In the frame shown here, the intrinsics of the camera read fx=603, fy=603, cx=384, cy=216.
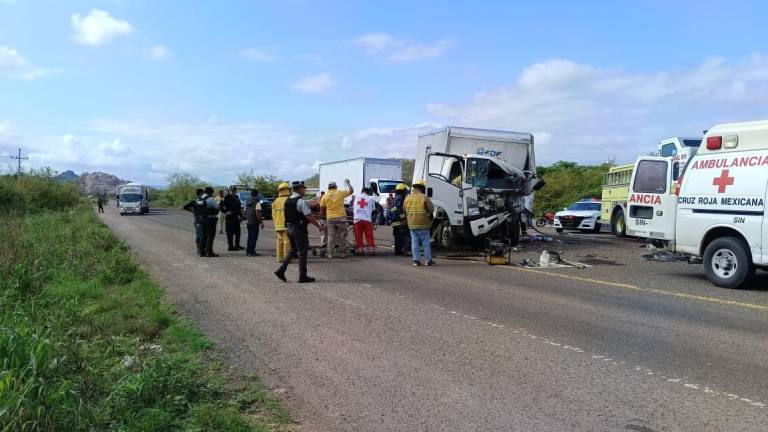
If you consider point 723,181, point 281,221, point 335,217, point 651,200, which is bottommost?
point 281,221

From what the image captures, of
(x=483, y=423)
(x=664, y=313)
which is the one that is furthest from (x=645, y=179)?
(x=483, y=423)

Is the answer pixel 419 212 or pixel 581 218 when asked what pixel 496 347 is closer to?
pixel 419 212

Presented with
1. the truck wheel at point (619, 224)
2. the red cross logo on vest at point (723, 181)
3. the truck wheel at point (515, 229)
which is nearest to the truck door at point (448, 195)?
the truck wheel at point (515, 229)

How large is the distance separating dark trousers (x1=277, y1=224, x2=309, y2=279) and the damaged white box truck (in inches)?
208

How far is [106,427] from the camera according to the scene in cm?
376

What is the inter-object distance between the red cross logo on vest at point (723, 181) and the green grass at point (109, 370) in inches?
339

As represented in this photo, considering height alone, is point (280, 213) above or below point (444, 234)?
above

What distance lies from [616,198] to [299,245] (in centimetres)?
1510

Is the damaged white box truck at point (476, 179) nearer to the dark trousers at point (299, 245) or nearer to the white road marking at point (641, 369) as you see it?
the dark trousers at point (299, 245)

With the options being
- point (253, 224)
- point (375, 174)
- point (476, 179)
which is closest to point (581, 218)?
point (476, 179)

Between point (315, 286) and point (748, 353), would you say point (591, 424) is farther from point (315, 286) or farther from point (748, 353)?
point (315, 286)

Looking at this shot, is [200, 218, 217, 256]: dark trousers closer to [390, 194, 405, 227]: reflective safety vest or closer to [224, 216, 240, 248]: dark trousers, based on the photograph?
[224, 216, 240, 248]: dark trousers

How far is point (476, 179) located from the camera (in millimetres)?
15367

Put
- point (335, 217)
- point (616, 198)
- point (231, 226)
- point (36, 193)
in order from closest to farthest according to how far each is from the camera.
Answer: point (335, 217), point (231, 226), point (616, 198), point (36, 193)
